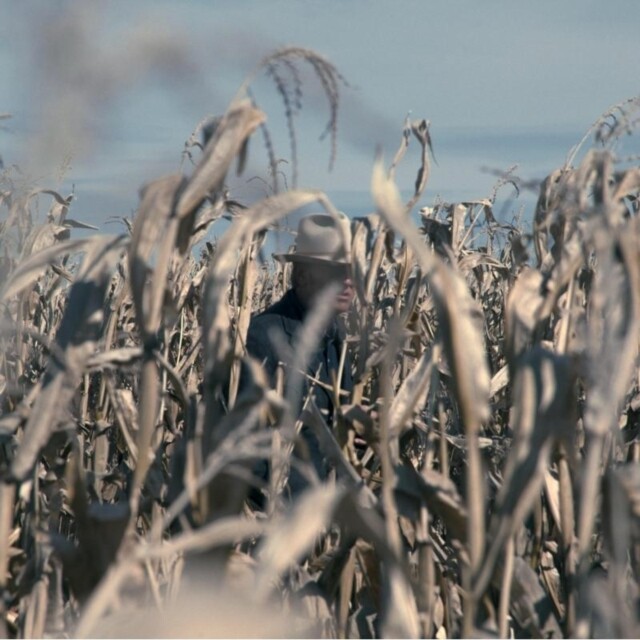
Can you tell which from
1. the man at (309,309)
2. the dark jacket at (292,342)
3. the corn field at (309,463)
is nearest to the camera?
the corn field at (309,463)

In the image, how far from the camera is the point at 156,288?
161 centimetres

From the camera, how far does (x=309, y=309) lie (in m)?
3.48

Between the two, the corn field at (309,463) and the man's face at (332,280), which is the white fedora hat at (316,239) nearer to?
the man's face at (332,280)

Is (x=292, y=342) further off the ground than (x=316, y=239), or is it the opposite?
(x=316, y=239)

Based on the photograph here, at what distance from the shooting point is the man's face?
129 inches

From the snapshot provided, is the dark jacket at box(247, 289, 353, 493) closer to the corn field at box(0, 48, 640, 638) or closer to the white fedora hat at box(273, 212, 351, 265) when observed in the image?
the white fedora hat at box(273, 212, 351, 265)

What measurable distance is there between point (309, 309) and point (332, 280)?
0.46 feet

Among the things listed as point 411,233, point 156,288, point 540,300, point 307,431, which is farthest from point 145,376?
point 307,431

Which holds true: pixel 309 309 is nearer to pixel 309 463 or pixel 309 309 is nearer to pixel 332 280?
pixel 332 280

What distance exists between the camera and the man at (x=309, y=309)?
3.24 metres

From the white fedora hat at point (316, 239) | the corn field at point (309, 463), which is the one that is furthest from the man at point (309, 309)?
the corn field at point (309, 463)

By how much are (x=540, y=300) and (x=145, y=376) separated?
655 mm

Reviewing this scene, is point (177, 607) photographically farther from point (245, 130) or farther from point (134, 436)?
point (134, 436)

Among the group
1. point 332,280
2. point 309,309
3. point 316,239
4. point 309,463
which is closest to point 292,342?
point 309,309
